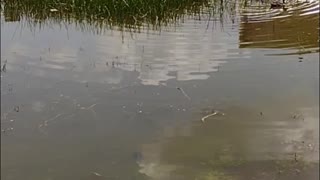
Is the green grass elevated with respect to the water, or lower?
elevated

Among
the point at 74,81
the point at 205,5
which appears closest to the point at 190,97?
the point at 74,81

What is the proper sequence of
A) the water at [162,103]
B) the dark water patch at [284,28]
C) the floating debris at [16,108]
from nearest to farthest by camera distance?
the water at [162,103] < the floating debris at [16,108] < the dark water patch at [284,28]

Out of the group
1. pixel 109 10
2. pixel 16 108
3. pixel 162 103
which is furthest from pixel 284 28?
pixel 16 108

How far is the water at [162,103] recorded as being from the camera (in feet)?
14.6

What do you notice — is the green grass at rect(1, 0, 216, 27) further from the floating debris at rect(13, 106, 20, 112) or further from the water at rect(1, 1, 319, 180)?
the floating debris at rect(13, 106, 20, 112)

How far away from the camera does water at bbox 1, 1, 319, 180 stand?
4461 mm

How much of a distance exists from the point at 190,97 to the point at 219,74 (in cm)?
75

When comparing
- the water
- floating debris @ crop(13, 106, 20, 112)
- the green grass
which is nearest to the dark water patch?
the water

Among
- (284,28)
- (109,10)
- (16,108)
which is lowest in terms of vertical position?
(16,108)

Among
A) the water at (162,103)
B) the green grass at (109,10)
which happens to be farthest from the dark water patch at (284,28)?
the green grass at (109,10)

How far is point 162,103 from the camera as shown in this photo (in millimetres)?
5613

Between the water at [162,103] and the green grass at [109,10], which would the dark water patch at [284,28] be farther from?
the green grass at [109,10]

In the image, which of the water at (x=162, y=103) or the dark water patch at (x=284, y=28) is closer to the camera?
the water at (x=162, y=103)

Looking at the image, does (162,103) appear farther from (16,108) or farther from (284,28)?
(284,28)
